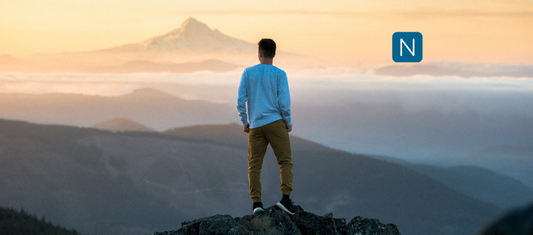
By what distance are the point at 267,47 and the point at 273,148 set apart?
2229 millimetres

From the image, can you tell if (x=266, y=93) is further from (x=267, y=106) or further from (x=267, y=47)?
(x=267, y=47)

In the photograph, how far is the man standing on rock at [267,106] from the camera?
9.38 metres

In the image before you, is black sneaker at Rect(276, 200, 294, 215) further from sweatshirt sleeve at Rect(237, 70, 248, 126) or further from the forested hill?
the forested hill

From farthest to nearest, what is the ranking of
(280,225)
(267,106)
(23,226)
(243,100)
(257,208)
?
(23,226), (257,208), (243,100), (267,106), (280,225)

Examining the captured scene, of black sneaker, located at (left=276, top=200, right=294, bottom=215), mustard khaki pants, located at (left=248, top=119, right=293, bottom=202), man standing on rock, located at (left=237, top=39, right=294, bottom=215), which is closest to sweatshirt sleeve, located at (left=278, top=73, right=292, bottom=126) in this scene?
man standing on rock, located at (left=237, top=39, right=294, bottom=215)

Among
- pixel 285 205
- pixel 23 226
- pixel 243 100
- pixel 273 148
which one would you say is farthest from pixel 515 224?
pixel 23 226

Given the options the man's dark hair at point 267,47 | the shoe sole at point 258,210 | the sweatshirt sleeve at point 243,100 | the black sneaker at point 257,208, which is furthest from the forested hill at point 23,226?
the man's dark hair at point 267,47

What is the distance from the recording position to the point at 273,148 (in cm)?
963

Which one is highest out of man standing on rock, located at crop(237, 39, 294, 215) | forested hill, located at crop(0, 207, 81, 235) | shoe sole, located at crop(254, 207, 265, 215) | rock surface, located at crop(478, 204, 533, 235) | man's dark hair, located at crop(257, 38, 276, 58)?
man's dark hair, located at crop(257, 38, 276, 58)

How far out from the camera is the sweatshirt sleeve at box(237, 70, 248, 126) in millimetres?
9516

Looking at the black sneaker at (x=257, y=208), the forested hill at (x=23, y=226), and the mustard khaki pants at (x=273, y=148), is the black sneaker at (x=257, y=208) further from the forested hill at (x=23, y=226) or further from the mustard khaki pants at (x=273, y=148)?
the forested hill at (x=23, y=226)

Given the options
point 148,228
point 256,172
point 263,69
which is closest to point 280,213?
point 256,172

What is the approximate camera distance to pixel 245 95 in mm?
9578

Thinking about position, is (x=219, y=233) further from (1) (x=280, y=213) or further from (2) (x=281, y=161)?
(2) (x=281, y=161)
